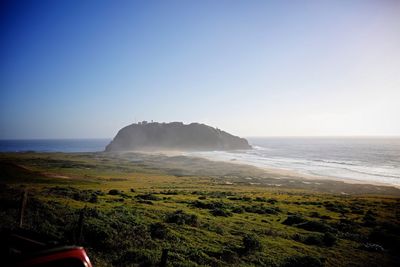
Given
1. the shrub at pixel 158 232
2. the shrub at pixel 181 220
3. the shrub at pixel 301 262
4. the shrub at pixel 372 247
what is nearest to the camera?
the shrub at pixel 301 262

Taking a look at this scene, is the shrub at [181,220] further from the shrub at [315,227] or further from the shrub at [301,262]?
the shrub at [315,227]

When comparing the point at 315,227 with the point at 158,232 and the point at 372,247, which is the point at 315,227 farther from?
the point at 158,232

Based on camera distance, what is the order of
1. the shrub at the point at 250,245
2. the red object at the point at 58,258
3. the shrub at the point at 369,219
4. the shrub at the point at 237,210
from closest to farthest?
1. the red object at the point at 58,258
2. the shrub at the point at 250,245
3. the shrub at the point at 369,219
4. the shrub at the point at 237,210

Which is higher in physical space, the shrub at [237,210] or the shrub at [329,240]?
the shrub at [329,240]

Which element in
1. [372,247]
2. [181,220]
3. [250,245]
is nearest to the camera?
[250,245]

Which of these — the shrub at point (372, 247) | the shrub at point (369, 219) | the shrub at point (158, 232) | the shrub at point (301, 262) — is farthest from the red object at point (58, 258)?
the shrub at point (369, 219)

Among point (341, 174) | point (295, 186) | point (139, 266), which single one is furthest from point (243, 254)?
point (341, 174)

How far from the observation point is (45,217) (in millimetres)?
16266

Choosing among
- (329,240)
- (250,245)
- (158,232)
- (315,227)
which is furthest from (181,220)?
(315,227)

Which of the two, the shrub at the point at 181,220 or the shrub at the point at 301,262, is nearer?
the shrub at the point at 301,262

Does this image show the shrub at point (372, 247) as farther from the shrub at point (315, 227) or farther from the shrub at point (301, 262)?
the shrub at point (301, 262)

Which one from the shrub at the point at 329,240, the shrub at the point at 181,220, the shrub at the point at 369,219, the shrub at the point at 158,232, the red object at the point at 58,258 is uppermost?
the red object at the point at 58,258

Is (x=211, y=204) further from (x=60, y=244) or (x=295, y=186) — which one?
(x=295, y=186)

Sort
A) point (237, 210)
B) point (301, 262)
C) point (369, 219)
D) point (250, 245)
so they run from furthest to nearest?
point (369, 219), point (237, 210), point (250, 245), point (301, 262)
